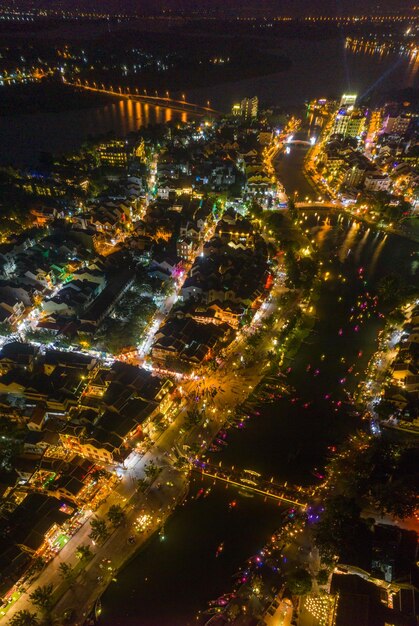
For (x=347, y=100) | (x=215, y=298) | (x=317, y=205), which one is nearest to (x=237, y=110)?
(x=347, y=100)

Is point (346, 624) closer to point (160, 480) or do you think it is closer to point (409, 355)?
point (160, 480)

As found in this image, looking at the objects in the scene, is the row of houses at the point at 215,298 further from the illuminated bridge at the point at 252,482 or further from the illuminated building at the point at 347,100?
the illuminated building at the point at 347,100

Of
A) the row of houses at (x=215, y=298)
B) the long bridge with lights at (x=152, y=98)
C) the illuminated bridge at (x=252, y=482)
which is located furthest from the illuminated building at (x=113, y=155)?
the illuminated bridge at (x=252, y=482)

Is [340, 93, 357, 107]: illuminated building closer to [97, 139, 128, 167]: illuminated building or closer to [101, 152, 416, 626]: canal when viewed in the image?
[97, 139, 128, 167]: illuminated building

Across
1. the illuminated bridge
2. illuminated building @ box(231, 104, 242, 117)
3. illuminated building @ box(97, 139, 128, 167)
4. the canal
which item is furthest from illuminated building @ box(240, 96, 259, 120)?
the illuminated bridge

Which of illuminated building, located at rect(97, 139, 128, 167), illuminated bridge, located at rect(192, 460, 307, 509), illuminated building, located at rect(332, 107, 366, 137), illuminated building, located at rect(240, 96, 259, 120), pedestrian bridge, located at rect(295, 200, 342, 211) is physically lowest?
illuminated bridge, located at rect(192, 460, 307, 509)

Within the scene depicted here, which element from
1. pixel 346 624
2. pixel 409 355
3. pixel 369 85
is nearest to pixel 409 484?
pixel 346 624
